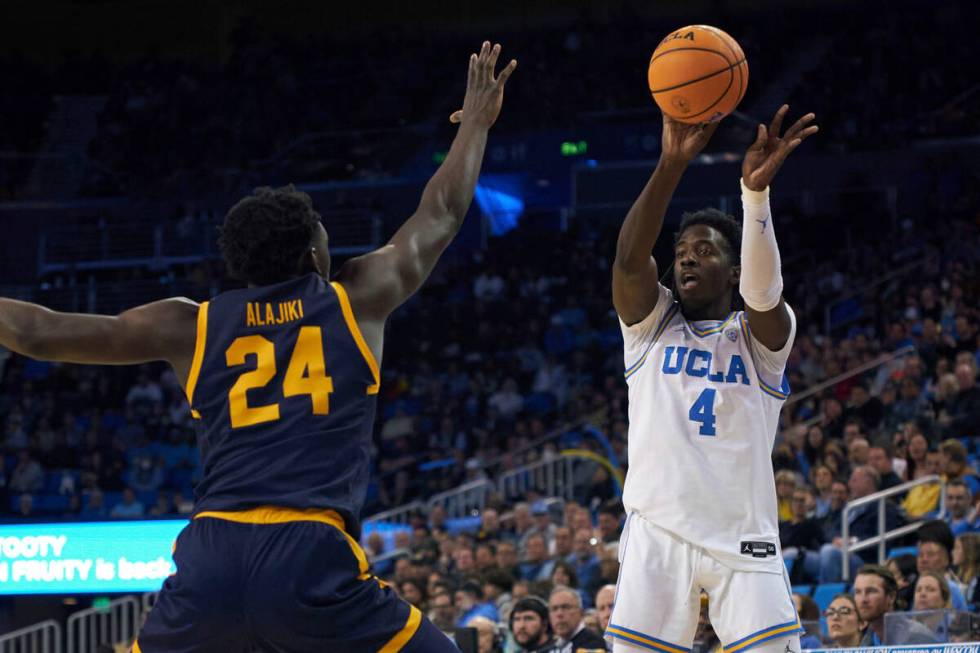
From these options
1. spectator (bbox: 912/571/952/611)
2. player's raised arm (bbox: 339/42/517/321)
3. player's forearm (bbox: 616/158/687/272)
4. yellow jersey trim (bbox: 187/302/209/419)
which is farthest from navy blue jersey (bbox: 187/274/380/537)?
spectator (bbox: 912/571/952/611)

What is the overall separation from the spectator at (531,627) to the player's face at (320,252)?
5.30 meters

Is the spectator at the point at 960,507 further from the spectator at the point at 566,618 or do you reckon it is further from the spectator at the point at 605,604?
the spectator at the point at 566,618

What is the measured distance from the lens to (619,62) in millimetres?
24031

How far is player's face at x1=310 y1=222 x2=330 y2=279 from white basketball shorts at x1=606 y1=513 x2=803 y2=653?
167 centimetres

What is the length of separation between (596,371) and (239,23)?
1273cm

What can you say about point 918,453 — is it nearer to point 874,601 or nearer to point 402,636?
point 874,601

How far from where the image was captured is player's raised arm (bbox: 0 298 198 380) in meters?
3.99

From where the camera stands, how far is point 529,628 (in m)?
9.09

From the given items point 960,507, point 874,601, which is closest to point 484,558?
point 960,507

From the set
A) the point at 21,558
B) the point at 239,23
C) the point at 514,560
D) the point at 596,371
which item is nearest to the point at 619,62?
the point at 596,371

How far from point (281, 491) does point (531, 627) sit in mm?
5505

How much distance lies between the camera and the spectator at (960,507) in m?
10.1

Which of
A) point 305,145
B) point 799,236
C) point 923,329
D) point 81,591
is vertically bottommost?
point 81,591

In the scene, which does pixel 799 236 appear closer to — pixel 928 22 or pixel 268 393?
pixel 928 22
